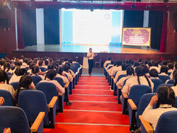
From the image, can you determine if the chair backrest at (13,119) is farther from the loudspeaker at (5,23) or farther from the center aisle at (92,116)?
the loudspeaker at (5,23)

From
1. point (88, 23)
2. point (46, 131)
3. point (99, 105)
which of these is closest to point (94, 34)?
point (88, 23)

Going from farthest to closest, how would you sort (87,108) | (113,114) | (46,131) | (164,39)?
(164,39) → (87,108) → (113,114) → (46,131)

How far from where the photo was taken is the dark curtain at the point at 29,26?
1600 cm

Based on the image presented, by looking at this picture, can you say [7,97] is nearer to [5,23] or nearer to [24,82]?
[24,82]

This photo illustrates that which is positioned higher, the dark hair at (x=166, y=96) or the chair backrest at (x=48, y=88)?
the dark hair at (x=166, y=96)

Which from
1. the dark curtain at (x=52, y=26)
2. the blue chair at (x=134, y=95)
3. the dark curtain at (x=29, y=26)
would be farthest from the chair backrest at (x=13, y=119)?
the dark curtain at (x=52, y=26)

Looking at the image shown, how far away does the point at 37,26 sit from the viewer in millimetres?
19016

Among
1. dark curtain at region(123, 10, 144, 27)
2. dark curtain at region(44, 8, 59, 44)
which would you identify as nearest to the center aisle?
dark curtain at region(123, 10, 144, 27)

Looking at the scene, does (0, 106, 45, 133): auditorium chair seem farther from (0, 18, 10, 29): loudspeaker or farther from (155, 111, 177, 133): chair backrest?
(0, 18, 10, 29): loudspeaker

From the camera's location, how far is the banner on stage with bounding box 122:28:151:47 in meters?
13.9

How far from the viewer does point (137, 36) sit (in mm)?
14305

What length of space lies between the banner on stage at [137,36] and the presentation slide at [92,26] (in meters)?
2.82

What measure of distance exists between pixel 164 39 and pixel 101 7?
15.1 ft

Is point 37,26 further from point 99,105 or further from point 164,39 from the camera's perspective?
point 99,105
